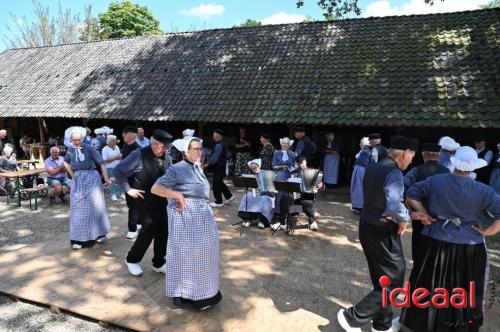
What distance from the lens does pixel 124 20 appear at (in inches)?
1219

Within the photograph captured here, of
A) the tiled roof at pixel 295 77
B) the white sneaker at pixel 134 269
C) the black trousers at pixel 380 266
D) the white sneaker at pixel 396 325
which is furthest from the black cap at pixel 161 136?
the tiled roof at pixel 295 77

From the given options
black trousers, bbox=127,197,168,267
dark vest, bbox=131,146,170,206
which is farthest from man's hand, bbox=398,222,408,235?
dark vest, bbox=131,146,170,206

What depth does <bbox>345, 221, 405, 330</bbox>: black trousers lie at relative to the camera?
3346 millimetres

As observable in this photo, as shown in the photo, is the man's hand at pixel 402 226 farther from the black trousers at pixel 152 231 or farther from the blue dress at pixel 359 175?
the blue dress at pixel 359 175

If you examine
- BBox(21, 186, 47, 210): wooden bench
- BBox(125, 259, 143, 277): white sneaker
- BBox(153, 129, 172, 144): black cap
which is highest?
BBox(153, 129, 172, 144): black cap

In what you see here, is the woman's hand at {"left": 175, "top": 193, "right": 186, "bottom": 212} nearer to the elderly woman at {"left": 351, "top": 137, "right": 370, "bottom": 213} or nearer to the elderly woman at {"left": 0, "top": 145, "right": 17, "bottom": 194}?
the elderly woman at {"left": 351, "top": 137, "right": 370, "bottom": 213}

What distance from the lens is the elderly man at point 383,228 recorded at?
3.26m

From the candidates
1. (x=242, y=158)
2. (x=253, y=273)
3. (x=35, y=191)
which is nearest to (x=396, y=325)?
(x=253, y=273)

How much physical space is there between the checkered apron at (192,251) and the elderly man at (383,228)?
60.3 inches

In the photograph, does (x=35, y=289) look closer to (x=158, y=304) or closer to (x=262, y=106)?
(x=158, y=304)

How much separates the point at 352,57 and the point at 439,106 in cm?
349

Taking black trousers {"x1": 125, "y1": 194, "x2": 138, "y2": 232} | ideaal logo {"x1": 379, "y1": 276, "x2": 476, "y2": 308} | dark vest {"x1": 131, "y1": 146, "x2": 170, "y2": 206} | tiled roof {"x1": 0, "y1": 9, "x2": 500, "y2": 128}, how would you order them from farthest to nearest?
tiled roof {"x1": 0, "y1": 9, "x2": 500, "y2": 128} → black trousers {"x1": 125, "y1": 194, "x2": 138, "y2": 232} → dark vest {"x1": 131, "y1": 146, "x2": 170, "y2": 206} → ideaal logo {"x1": 379, "y1": 276, "x2": 476, "y2": 308}

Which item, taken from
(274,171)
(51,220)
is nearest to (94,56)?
(51,220)

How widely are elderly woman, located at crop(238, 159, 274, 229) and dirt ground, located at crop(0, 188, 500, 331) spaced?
0.21m
